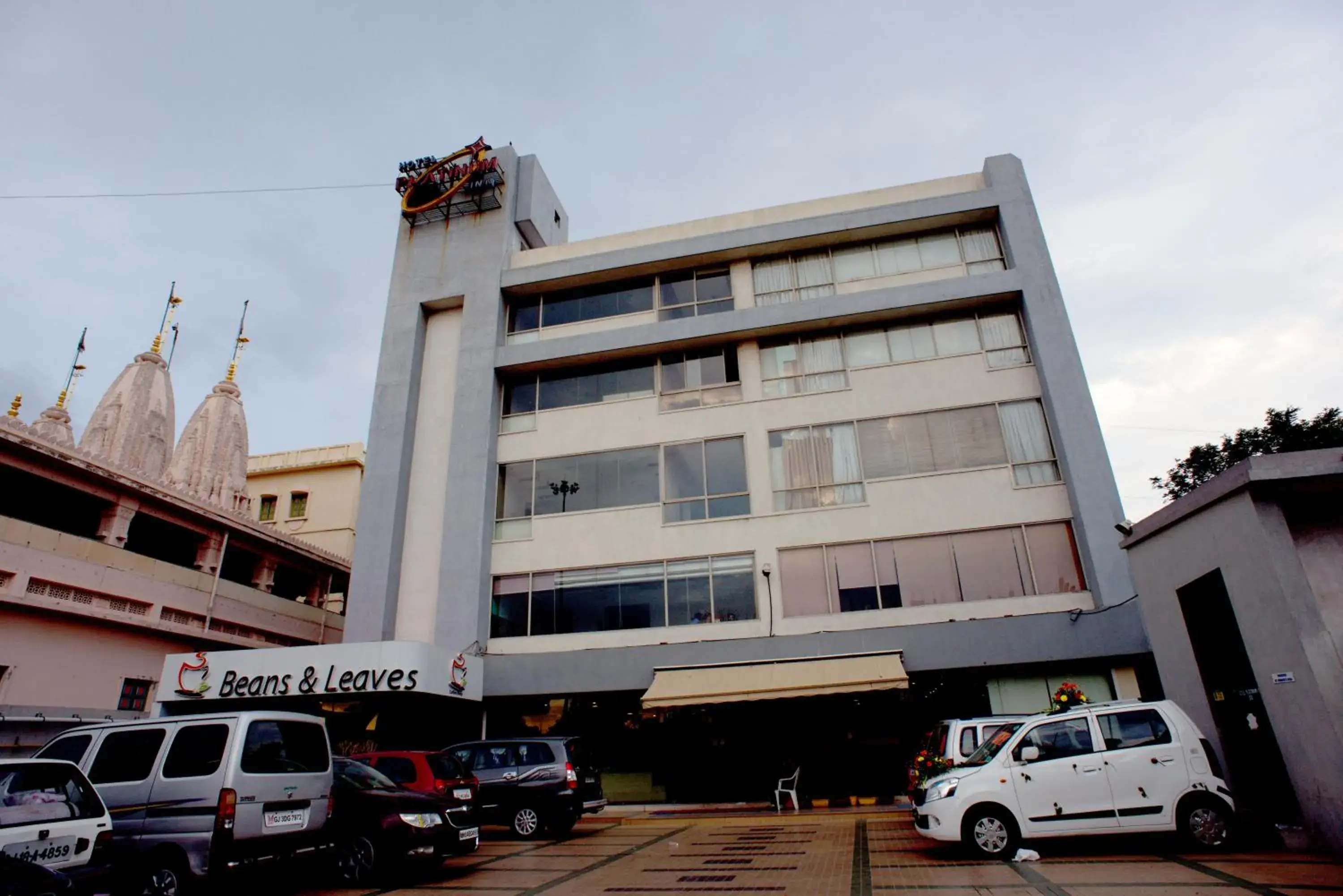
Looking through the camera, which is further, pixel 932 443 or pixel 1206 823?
pixel 932 443

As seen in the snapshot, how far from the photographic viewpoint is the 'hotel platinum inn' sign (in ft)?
52.8

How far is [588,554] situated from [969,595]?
949 cm

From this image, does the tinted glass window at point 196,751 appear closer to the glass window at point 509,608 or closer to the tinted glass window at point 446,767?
the tinted glass window at point 446,767

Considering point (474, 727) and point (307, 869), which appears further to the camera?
point (474, 727)

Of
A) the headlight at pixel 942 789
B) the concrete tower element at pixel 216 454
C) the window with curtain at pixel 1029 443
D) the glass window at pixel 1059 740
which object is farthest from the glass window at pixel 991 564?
the concrete tower element at pixel 216 454

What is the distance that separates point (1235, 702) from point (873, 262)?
14.1 meters

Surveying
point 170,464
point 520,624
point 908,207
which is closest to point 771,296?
point 908,207

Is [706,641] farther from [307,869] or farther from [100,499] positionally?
[100,499]

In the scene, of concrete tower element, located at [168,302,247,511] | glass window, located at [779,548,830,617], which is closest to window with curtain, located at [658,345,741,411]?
glass window, located at [779,548,830,617]

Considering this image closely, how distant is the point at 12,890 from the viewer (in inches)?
191

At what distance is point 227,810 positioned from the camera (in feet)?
23.7

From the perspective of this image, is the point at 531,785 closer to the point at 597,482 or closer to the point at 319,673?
the point at 319,673

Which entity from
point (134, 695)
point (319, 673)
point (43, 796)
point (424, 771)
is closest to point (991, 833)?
point (424, 771)

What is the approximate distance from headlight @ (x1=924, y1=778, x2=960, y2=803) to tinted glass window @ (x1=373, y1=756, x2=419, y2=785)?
692 cm
